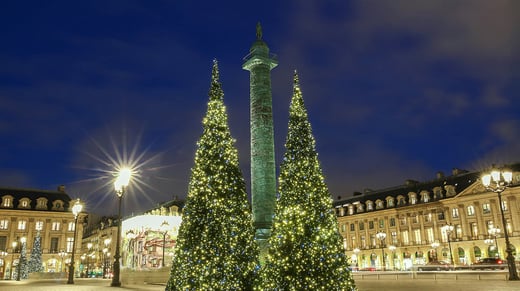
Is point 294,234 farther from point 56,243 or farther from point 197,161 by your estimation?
point 56,243

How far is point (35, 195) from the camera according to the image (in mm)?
70250

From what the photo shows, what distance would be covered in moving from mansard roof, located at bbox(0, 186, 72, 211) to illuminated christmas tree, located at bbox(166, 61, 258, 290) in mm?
61114

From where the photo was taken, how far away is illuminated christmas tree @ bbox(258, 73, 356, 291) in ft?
50.2

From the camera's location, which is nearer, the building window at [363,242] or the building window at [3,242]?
the building window at [3,242]

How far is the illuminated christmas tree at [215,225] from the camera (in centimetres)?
1565

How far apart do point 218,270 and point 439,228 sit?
54031mm

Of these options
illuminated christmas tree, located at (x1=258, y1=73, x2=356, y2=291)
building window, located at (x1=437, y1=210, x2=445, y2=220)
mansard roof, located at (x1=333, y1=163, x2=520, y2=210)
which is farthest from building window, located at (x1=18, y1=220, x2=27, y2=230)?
illuminated christmas tree, located at (x1=258, y1=73, x2=356, y2=291)

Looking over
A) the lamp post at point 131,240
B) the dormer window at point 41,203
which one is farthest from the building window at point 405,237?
the dormer window at point 41,203

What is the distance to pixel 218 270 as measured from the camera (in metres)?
15.6

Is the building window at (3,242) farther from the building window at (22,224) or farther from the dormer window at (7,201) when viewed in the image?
the dormer window at (7,201)

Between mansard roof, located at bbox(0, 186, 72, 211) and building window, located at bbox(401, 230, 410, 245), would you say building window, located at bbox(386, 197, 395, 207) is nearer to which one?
building window, located at bbox(401, 230, 410, 245)

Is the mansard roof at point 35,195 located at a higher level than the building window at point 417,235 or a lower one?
higher

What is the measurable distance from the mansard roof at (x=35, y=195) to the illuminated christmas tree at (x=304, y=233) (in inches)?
2495

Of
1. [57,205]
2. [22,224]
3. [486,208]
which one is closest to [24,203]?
[22,224]
